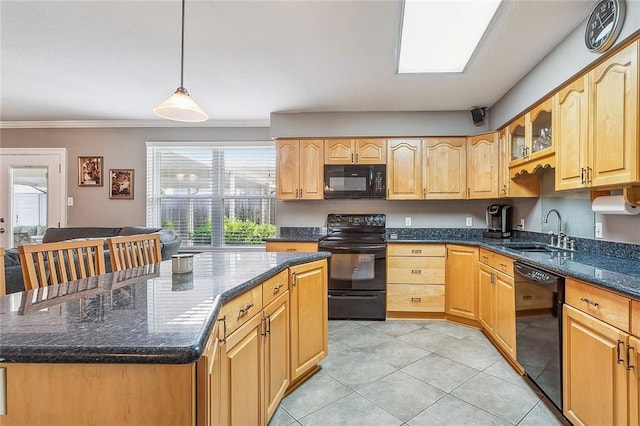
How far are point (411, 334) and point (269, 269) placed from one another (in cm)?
200

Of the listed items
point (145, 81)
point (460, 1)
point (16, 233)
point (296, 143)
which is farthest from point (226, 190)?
point (460, 1)

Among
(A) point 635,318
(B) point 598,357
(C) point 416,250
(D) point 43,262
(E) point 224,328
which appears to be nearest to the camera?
(E) point 224,328

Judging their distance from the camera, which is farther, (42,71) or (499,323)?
(42,71)

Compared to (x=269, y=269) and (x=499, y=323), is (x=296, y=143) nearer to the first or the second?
(x=269, y=269)

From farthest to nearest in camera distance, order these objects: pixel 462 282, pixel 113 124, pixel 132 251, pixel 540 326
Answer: pixel 113 124, pixel 462 282, pixel 132 251, pixel 540 326

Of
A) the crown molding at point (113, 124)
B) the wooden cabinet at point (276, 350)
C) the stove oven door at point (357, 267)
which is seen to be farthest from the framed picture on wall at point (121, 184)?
the wooden cabinet at point (276, 350)

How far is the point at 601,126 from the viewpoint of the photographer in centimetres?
172

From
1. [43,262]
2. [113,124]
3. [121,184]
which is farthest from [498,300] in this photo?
[113,124]

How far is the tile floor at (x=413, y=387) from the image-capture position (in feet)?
5.65

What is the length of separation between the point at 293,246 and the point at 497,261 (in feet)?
6.65

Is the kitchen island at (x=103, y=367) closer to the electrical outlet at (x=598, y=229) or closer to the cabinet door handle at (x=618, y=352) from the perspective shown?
the cabinet door handle at (x=618, y=352)

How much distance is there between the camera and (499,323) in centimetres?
247

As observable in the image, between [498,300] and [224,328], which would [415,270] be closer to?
[498,300]

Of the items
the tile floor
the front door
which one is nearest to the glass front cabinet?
the tile floor
